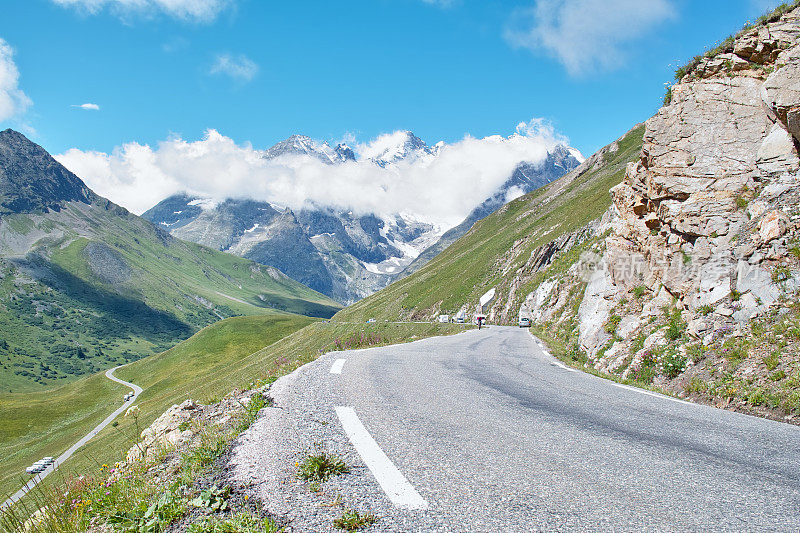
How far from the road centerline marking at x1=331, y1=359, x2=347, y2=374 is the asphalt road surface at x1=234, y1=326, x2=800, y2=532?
2.06 meters

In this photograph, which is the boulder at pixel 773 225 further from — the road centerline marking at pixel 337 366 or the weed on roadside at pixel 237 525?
the weed on roadside at pixel 237 525

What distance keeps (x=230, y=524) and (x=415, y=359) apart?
463 inches

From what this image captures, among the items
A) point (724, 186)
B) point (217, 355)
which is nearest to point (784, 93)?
point (724, 186)

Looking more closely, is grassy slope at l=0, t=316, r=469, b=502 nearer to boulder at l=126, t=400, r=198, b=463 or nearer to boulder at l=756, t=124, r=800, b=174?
boulder at l=756, t=124, r=800, b=174

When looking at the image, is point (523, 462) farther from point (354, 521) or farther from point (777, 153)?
point (777, 153)

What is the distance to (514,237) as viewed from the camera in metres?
101

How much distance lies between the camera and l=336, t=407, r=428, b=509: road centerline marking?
3.92 metres

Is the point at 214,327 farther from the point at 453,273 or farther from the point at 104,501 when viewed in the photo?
the point at 104,501

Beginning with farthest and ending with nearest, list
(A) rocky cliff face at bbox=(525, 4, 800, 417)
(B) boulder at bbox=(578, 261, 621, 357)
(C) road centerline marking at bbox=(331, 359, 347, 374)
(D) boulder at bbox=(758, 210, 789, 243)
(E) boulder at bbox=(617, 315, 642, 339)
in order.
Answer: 1. (B) boulder at bbox=(578, 261, 621, 357)
2. (E) boulder at bbox=(617, 315, 642, 339)
3. (D) boulder at bbox=(758, 210, 789, 243)
4. (A) rocky cliff face at bbox=(525, 4, 800, 417)
5. (C) road centerline marking at bbox=(331, 359, 347, 374)

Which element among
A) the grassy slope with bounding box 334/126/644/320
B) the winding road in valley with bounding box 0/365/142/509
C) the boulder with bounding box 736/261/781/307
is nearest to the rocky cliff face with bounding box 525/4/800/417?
the boulder with bounding box 736/261/781/307

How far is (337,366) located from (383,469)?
783cm

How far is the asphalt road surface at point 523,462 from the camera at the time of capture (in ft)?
12.2

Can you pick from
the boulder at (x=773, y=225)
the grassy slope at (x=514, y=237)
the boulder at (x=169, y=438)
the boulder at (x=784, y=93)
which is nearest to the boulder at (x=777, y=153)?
the boulder at (x=784, y=93)

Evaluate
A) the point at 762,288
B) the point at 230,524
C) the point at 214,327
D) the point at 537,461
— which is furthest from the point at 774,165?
the point at 214,327
